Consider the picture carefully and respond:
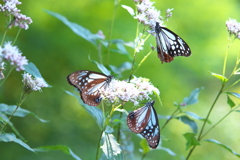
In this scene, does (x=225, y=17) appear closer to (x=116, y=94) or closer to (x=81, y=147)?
(x=81, y=147)

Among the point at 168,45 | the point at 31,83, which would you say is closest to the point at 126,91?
the point at 31,83

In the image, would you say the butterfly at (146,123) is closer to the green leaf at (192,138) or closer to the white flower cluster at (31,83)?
the green leaf at (192,138)

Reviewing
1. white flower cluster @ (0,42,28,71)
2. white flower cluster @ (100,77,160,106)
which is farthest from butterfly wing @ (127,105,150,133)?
white flower cluster @ (0,42,28,71)

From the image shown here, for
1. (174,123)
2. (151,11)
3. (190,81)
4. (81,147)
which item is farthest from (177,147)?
(151,11)

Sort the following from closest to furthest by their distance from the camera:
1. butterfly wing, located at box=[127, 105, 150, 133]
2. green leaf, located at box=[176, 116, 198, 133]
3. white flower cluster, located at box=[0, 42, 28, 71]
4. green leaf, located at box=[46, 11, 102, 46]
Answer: white flower cluster, located at box=[0, 42, 28, 71] → butterfly wing, located at box=[127, 105, 150, 133] → green leaf, located at box=[176, 116, 198, 133] → green leaf, located at box=[46, 11, 102, 46]

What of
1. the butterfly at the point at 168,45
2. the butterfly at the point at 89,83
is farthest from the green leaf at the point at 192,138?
the butterfly at the point at 89,83

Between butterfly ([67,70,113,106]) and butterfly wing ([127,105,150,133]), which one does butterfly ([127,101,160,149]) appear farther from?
butterfly ([67,70,113,106])
